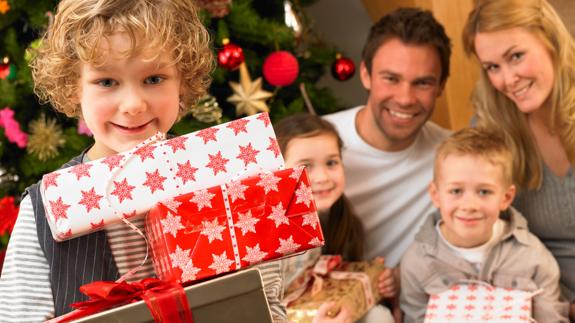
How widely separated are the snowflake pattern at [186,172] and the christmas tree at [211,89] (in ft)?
3.84

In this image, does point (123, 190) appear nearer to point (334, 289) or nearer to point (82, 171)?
point (82, 171)

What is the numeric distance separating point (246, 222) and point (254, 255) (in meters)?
0.05

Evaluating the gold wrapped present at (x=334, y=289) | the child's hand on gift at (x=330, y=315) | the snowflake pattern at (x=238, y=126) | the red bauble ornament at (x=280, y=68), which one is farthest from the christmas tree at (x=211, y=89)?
the snowflake pattern at (x=238, y=126)

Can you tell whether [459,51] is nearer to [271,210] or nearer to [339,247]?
[339,247]

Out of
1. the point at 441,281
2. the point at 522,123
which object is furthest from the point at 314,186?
the point at 522,123

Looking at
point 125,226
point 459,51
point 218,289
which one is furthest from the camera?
point 459,51

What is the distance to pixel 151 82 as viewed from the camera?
1.15m

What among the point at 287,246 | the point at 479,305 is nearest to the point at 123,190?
the point at 287,246

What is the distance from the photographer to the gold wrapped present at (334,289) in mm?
2008

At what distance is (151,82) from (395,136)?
4.66ft

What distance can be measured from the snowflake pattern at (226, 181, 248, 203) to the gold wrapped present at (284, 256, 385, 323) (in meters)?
0.95

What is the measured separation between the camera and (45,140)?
89.0 inches

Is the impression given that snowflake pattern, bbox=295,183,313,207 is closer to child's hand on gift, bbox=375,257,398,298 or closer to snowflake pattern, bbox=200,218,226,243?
snowflake pattern, bbox=200,218,226,243

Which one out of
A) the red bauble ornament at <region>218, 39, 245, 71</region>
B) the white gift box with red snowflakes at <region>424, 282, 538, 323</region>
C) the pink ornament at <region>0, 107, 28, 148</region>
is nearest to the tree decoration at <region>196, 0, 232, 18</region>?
the red bauble ornament at <region>218, 39, 245, 71</region>
